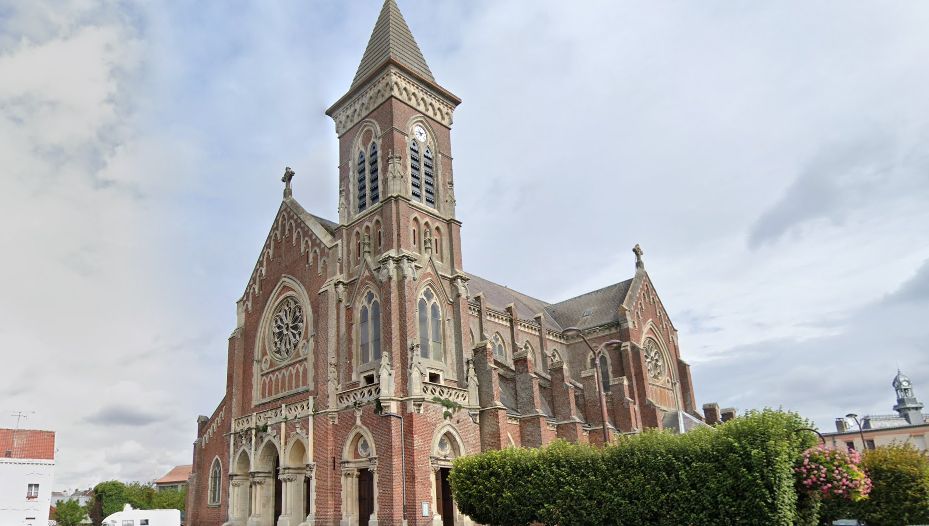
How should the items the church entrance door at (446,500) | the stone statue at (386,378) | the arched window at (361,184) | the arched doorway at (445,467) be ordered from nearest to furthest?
the stone statue at (386,378) → the arched doorway at (445,467) → the church entrance door at (446,500) → the arched window at (361,184)

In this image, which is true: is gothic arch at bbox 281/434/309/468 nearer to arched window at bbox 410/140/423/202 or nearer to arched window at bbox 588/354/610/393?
arched window at bbox 410/140/423/202

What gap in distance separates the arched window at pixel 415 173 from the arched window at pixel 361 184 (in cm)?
277

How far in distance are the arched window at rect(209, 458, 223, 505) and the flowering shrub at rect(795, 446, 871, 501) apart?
32030 millimetres

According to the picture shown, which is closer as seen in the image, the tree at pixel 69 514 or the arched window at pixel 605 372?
the arched window at pixel 605 372

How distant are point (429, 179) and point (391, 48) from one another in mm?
7877

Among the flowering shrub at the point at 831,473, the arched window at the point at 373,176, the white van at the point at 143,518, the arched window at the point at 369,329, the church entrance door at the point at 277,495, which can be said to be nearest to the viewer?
the flowering shrub at the point at 831,473

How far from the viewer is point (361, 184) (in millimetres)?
37062

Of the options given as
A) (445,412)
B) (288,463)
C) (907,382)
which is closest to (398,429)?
(445,412)

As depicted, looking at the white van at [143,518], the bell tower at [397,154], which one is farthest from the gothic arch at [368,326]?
the white van at [143,518]

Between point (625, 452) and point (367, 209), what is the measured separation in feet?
62.2

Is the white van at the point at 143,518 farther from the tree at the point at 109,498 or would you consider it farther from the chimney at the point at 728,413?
the chimney at the point at 728,413

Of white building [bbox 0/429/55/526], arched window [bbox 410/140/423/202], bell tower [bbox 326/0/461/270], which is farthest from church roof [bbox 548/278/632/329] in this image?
white building [bbox 0/429/55/526]

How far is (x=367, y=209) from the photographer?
116 feet

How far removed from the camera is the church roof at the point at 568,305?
47.5 m
